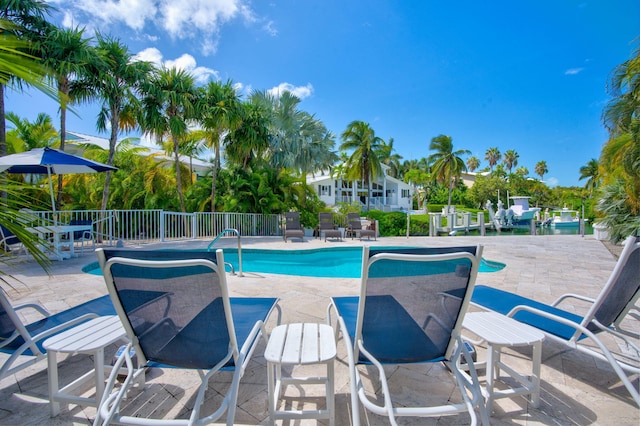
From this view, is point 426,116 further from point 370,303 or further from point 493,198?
point 370,303

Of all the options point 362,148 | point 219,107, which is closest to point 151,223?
point 219,107

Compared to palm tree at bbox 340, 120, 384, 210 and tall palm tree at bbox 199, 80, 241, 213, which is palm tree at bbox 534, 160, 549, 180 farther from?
tall palm tree at bbox 199, 80, 241, 213

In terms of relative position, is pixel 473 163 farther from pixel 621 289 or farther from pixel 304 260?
pixel 621 289

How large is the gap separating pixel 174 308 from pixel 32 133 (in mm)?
15383

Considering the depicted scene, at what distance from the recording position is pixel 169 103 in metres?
11.1

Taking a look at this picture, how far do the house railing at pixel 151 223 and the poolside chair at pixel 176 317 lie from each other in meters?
7.79

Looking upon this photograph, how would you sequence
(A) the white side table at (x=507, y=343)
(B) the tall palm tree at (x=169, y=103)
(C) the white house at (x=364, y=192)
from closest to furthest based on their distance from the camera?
(A) the white side table at (x=507, y=343), (B) the tall palm tree at (x=169, y=103), (C) the white house at (x=364, y=192)

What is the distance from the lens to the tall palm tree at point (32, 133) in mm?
10646

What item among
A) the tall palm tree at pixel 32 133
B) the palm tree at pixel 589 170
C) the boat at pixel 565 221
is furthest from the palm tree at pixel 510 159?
the tall palm tree at pixel 32 133

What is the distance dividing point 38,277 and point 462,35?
16.9 metres

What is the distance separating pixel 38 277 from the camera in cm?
492

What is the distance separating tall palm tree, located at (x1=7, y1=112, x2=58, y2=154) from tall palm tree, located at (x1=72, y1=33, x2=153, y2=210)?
3649 mm

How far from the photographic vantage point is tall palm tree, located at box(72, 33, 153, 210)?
8.47 metres

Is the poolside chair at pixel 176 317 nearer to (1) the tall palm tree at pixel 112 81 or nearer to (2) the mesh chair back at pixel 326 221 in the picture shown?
(1) the tall palm tree at pixel 112 81
